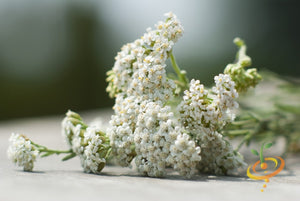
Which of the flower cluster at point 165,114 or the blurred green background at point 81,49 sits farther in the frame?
the blurred green background at point 81,49

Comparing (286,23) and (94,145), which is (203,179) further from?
(286,23)

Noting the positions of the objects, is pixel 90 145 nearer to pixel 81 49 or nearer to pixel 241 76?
pixel 241 76

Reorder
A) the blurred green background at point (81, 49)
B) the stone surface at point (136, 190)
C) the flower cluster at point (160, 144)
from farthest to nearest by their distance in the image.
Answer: the blurred green background at point (81, 49)
the flower cluster at point (160, 144)
the stone surface at point (136, 190)

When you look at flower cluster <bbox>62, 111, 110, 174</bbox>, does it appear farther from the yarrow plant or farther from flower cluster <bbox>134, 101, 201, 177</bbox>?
flower cluster <bbox>134, 101, 201, 177</bbox>

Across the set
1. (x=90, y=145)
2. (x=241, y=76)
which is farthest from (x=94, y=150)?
(x=241, y=76)

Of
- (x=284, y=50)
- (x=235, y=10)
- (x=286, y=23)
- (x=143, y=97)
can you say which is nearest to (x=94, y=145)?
(x=143, y=97)

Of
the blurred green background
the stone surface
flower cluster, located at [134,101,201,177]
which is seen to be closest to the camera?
the stone surface

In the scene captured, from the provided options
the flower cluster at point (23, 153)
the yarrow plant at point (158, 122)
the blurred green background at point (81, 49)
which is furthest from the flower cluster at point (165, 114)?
the blurred green background at point (81, 49)

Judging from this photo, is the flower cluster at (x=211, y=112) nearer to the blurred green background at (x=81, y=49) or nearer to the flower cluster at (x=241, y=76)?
the flower cluster at (x=241, y=76)

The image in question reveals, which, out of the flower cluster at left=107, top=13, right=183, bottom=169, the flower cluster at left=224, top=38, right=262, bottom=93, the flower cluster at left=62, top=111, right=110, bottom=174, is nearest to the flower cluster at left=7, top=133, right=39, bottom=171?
the flower cluster at left=62, top=111, right=110, bottom=174
